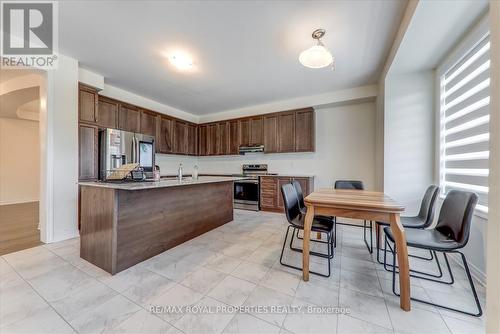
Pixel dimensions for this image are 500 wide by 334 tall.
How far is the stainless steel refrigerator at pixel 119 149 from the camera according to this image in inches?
131

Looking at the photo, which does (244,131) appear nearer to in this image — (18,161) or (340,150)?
(340,150)

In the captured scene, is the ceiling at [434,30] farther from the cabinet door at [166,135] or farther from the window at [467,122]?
the cabinet door at [166,135]

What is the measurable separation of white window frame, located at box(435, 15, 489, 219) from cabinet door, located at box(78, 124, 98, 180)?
4898mm

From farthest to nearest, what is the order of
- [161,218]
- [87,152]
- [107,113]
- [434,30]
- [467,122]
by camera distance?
[107,113]
[87,152]
[161,218]
[467,122]
[434,30]

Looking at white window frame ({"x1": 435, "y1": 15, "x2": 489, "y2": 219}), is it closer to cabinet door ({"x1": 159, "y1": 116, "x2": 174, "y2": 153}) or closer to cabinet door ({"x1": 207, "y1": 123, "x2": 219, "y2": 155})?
cabinet door ({"x1": 207, "y1": 123, "x2": 219, "y2": 155})

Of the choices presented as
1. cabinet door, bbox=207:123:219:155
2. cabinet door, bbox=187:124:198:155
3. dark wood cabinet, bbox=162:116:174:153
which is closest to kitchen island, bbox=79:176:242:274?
dark wood cabinet, bbox=162:116:174:153

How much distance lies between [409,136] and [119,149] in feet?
15.3

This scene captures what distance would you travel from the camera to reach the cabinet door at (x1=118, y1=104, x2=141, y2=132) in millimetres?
3920

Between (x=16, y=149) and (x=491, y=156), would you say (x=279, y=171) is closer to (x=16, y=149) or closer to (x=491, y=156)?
(x=491, y=156)

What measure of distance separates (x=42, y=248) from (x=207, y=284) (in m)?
2.38

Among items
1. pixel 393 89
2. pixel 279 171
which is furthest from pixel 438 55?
pixel 279 171

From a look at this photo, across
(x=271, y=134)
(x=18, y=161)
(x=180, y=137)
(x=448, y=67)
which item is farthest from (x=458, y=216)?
(x=18, y=161)

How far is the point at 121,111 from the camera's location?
154 inches

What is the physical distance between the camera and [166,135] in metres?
4.89
